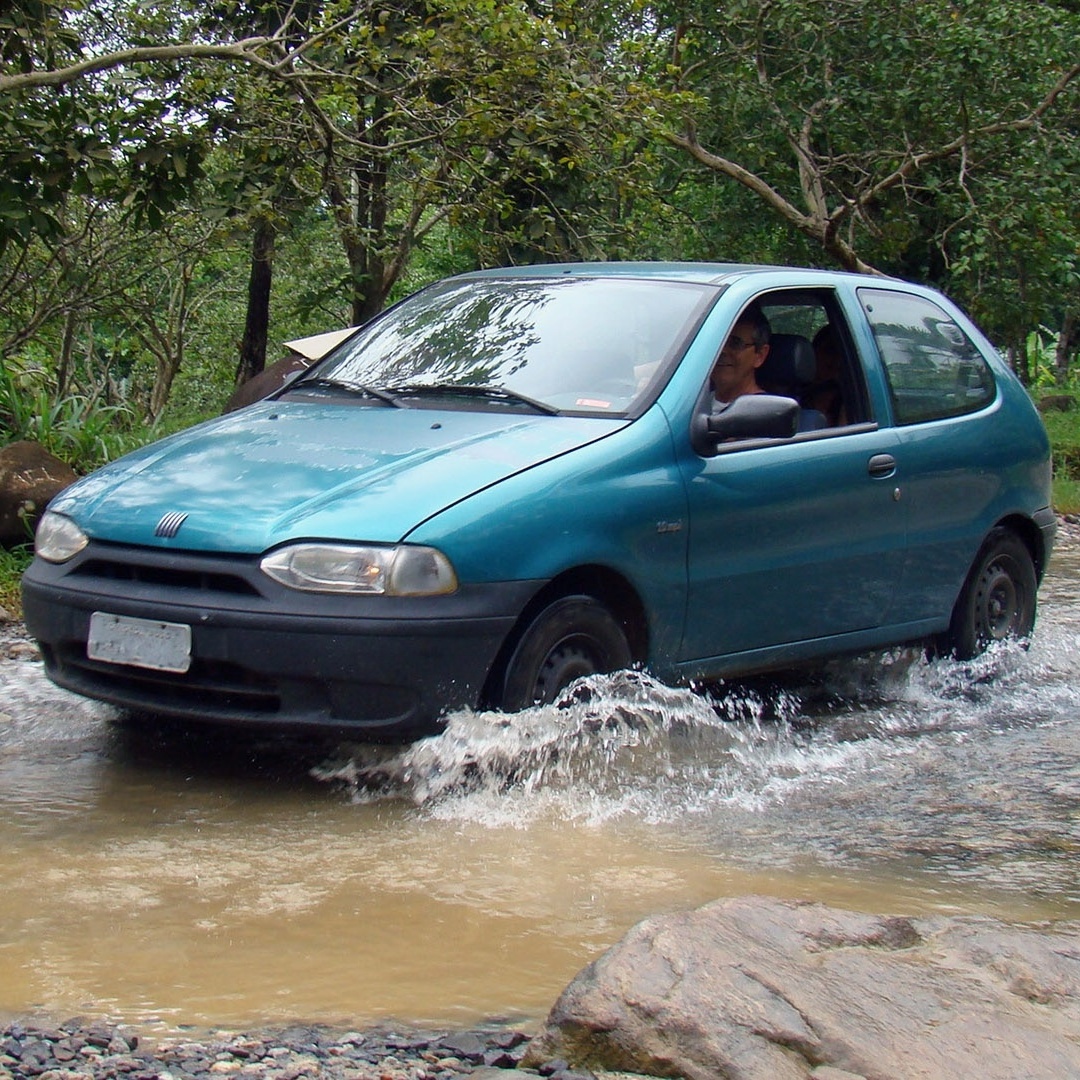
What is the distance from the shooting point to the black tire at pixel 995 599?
691 centimetres

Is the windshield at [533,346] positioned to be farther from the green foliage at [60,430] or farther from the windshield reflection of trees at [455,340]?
the green foliage at [60,430]

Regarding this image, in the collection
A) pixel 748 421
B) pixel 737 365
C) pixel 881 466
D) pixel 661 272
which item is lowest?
pixel 881 466

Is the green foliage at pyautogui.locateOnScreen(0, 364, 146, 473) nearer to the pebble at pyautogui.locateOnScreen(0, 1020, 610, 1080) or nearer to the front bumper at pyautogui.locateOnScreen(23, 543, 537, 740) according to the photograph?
the front bumper at pyautogui.locateOnScreen(23, 543, 537, 740)

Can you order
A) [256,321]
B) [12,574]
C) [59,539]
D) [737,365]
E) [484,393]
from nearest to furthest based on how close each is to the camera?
[59,539]
[484,393]
[737,365]
[12,574]
[256,321]

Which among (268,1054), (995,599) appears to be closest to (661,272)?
(995,599)

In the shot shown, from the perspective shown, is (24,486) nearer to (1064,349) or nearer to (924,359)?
(924,359)

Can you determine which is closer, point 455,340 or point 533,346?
point 533,346

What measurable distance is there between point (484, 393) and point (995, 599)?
2715 mm

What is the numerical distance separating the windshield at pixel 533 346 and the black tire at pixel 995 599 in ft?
6.20

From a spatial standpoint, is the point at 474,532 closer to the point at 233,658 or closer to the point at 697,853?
the point at 233,658

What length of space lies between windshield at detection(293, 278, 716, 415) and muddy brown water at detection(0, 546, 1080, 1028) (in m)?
1.04

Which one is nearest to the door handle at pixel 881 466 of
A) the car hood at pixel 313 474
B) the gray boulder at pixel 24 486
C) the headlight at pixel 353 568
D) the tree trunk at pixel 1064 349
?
the car hood at pixel 313 474

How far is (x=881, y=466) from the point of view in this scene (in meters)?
6.23

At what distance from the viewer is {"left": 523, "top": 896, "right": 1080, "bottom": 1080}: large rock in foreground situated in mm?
2832
